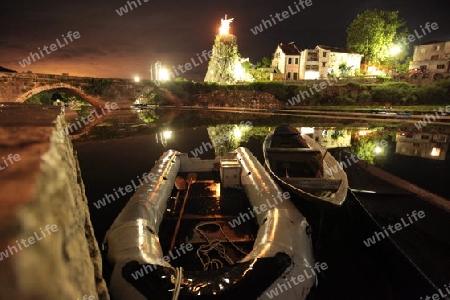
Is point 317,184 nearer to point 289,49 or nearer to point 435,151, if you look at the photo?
point 435,151

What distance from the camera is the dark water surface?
5004mm

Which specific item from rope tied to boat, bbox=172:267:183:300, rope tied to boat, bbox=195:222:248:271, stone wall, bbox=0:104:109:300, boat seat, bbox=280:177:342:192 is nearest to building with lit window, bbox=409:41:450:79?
boat seat, bbox=280:177:342:192

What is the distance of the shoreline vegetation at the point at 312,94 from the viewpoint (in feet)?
121

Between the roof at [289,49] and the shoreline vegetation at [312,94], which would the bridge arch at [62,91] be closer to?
the shoreline vegetation at [312,94]

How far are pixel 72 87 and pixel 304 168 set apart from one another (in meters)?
37.0

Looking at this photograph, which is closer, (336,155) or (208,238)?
(208,238)

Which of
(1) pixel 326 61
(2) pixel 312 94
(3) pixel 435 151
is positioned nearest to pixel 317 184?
(3) pixel 435 151

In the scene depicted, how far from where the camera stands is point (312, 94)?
42.6 meters

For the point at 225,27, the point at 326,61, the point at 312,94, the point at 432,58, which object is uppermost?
the point at 225,27

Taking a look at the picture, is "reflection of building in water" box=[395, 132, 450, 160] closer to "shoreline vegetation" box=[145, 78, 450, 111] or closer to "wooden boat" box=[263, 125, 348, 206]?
"wooden boat" box=[263, 125, 348, 206]

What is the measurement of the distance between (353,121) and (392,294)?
24.7 metres

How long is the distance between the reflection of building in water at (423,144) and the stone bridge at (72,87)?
122 ft

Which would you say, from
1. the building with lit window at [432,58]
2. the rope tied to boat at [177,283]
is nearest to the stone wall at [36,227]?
the rope tied to boat at [177,283]

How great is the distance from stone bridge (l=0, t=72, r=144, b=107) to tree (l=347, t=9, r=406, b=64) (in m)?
48.8
